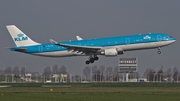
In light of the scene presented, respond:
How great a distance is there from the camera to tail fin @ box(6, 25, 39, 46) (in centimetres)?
7710

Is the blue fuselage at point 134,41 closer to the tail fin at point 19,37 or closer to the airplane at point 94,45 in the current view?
the airplane at point 94,45

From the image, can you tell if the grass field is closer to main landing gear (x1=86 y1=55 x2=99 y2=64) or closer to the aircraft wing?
the aircraft wing

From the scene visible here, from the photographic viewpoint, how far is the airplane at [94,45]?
2675 inches

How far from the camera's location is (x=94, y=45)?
71000mm

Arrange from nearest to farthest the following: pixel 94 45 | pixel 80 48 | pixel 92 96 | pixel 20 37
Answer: pixel 92 96 → pixel 94 45 → pixel 80 48 → pixel 20 37

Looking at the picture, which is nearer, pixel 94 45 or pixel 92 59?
pixel 94 45

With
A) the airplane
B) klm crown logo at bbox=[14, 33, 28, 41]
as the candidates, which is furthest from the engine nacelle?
klm crown logo at bbox=[14, 33, 28, 41]

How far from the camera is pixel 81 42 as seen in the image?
7212cm

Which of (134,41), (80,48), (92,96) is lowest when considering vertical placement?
(92,96)

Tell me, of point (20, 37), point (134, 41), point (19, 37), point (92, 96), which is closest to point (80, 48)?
point (134, 41)

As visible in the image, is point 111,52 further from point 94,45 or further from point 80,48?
point 80,48

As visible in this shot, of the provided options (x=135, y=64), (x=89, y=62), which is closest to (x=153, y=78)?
(x=135, y=64)

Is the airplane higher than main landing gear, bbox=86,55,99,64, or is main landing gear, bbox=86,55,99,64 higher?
the airplane

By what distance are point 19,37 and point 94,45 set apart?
1571 cm
